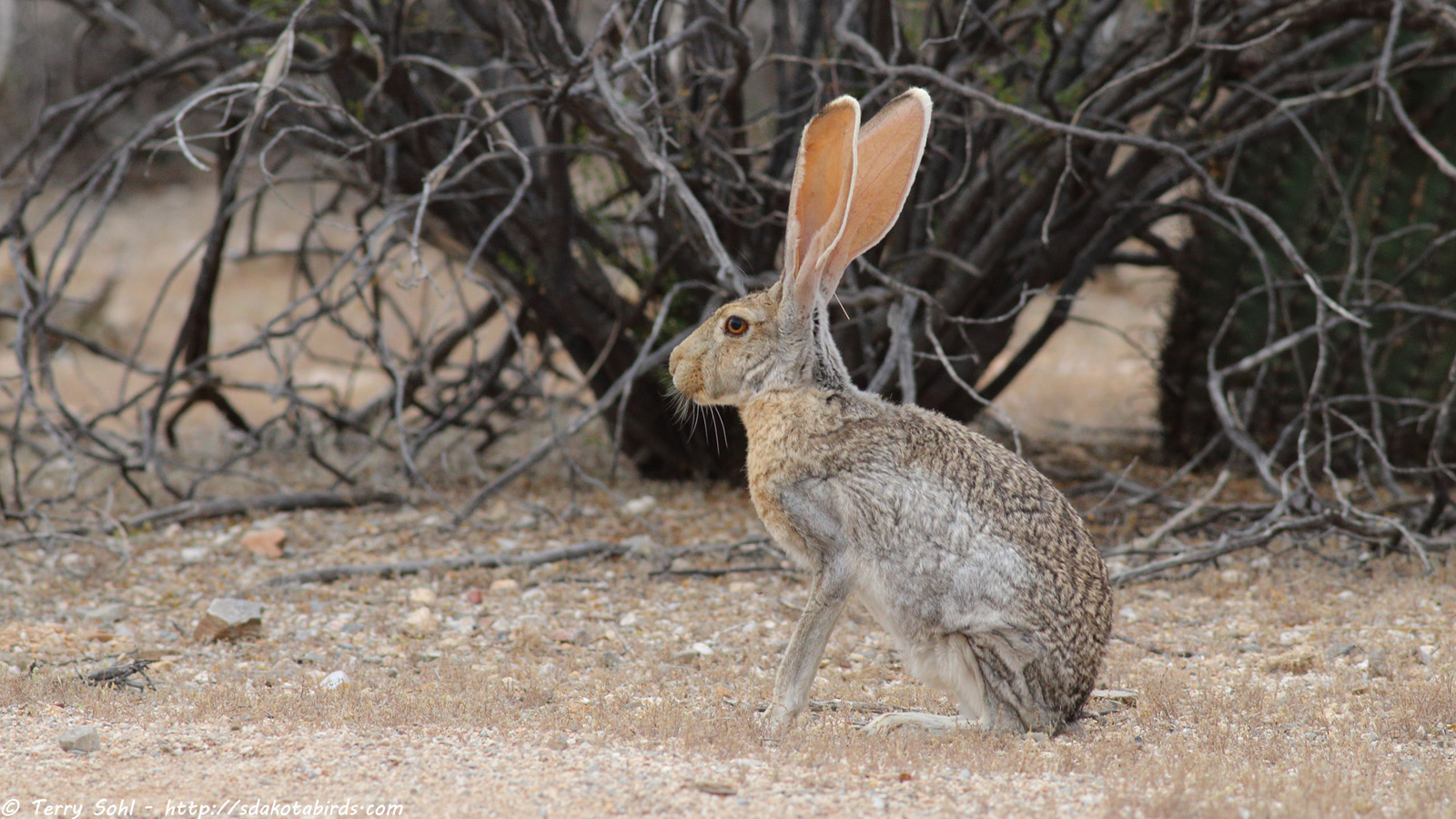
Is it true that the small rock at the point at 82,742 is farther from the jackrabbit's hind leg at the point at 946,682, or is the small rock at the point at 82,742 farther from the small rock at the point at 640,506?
the small rock at the point at 640,506

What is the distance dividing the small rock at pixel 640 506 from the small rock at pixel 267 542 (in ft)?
5.76

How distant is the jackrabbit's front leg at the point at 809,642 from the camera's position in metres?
3.64

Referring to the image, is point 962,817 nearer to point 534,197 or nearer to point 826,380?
point 826,380

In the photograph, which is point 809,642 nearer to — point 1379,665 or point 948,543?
point 948,543

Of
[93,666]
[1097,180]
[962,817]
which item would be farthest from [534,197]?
[962,817]

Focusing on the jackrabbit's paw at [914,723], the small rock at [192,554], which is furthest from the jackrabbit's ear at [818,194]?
the small rock at [192,554]

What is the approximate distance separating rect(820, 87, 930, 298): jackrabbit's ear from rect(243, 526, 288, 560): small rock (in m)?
3.53

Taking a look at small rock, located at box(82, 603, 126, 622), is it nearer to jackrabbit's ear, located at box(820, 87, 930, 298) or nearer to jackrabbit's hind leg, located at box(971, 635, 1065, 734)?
jackrabbit's ear, located at box(820, 87, 930, 298)

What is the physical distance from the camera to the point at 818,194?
3.86 m

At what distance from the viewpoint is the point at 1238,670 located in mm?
4359

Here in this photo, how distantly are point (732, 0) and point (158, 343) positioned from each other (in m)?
11.2

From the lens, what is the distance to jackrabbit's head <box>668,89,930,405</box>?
3.77m

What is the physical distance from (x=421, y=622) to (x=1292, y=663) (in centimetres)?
322

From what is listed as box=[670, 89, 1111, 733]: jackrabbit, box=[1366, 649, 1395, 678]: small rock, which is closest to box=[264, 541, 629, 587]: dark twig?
box=[670, 89, 1111, 733]: jackrabbit
